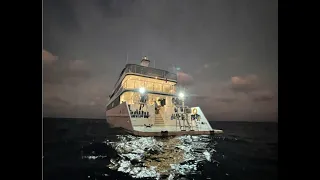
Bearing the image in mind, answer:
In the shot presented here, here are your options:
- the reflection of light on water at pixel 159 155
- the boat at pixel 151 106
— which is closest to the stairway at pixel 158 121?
the boat at pixel 151 106

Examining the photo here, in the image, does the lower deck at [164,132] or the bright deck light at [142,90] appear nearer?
the lower deck at [164,132]

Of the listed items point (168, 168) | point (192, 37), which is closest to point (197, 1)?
point (192, 37)

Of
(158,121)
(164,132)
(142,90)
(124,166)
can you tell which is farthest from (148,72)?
(124,166)

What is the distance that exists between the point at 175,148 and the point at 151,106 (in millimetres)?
561

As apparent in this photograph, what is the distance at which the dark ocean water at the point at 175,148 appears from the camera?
6.97ft

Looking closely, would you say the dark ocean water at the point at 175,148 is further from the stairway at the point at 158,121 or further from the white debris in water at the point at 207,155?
the stairway at the point at 158,121

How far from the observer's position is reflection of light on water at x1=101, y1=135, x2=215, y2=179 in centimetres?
210

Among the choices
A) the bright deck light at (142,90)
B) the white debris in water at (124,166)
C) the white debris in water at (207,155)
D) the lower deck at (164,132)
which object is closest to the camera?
the white debris in water at (124,166)

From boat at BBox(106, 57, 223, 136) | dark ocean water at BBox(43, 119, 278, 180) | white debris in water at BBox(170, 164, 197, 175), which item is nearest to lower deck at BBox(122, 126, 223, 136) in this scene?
boat at BBox(106, 57, 223, 136)

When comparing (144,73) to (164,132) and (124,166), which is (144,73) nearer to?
(164,132)

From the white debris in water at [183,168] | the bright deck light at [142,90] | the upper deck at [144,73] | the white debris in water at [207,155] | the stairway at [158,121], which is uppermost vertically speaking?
the upper deck at [144,73]

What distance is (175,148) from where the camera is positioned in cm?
228

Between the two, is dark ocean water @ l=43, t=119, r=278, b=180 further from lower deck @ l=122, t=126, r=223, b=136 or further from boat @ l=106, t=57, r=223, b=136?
boat @ l=106, t=57, r=223, b=136
